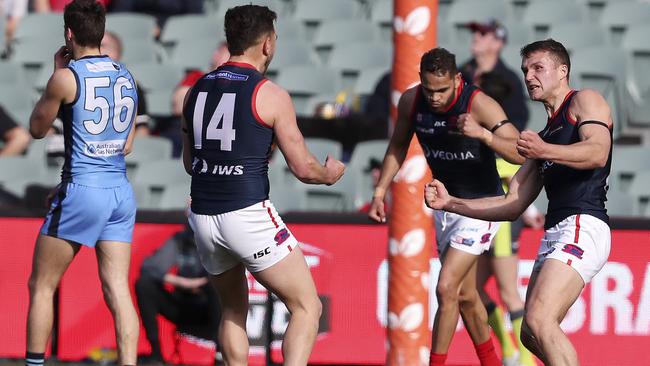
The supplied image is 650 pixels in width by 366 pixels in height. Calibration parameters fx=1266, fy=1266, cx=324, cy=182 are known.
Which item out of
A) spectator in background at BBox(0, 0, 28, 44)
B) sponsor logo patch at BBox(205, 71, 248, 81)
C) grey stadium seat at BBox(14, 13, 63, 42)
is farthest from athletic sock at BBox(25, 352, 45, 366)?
spectator in background at BBox(0, 0, 28, 44)

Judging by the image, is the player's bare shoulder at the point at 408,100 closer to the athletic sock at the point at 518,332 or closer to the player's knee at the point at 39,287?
the athletic sock at the point at 518,332

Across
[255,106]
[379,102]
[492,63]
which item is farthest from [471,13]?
[255,106]

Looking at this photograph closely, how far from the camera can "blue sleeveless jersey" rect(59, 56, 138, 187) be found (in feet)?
23.2

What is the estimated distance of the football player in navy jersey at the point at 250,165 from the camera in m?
6.53

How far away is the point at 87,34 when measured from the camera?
711 cm

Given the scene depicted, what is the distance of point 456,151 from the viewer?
790cm

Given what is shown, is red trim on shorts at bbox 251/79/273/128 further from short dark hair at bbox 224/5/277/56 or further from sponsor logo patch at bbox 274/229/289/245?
sponsor logo patch at bbox 274/229/289/245

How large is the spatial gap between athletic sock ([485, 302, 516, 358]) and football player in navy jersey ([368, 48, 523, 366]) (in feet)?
2.60

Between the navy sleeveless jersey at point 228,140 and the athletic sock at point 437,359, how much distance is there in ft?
6.34

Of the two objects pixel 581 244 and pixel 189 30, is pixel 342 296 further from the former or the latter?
pixel 189 30

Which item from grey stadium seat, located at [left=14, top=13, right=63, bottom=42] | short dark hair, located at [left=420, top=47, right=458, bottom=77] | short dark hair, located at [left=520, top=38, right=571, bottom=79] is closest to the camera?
short dark hair, located at [left=520, top=38, right=571, bottom=79]

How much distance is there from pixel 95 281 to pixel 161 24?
558 cm

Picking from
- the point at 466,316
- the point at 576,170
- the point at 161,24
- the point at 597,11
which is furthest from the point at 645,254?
the point at 161,24

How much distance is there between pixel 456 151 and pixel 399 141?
1.27 ft
